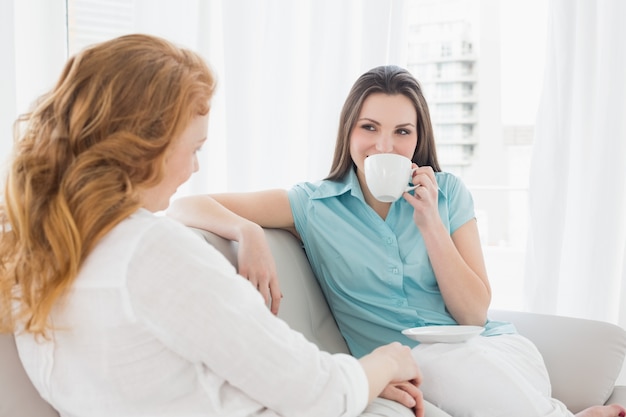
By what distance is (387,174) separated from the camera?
170cm

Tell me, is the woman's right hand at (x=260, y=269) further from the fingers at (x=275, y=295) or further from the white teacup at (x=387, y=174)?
the white teacup at (x=387, y=174)

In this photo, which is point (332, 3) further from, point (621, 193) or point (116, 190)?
point (116, 190)

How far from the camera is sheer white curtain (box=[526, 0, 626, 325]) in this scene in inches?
97.5

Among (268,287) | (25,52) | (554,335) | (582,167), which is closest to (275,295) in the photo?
(268,287)

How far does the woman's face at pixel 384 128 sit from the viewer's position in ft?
6.19

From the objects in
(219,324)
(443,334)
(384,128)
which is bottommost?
(443,334)

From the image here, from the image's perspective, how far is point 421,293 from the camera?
6.15ft

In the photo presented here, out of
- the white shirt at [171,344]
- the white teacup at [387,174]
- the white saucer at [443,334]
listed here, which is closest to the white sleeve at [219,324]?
the white shirt at [171,344]

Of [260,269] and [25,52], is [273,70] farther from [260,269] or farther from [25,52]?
[260,269]

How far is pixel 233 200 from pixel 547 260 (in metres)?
1.35

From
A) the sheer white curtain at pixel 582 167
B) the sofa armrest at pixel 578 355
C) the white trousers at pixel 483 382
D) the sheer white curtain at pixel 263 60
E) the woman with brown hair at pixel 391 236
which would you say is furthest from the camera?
the sheer white curtain at pixel 263 60

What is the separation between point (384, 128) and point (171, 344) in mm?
1083

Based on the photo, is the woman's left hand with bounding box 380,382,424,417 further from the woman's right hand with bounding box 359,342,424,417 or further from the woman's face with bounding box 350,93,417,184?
the woman's face with bounding box 350,93,417,184

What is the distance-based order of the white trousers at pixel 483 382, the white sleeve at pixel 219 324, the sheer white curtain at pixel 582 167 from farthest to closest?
the sheer white curtain at pixel 582 167, the white trousers at pixel 483 382, the white sleeve at pixel 219 324
